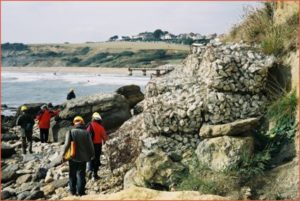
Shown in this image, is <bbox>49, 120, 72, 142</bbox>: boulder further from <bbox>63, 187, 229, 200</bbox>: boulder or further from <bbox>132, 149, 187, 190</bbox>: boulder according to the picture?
<bbox>63, 187, 229, 200</bbox>: boulder

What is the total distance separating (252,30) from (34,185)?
6810mm

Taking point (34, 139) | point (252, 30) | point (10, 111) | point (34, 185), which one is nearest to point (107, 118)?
point (34, 139)

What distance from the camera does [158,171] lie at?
1071cm

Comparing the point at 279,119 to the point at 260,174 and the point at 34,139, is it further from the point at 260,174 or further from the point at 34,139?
the point at 34,139

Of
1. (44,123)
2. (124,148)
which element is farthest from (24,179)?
(44,123)

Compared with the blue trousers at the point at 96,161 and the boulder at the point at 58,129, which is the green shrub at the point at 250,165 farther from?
the boulder at the point at 58,129

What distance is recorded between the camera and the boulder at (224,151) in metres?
10.4

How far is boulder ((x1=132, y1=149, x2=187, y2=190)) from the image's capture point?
418 inches

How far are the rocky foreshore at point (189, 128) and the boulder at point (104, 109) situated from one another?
5640 millimetres

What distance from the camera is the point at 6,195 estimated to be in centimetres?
1427

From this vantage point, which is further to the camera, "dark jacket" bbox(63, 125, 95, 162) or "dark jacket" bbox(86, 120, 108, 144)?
"dark jacket" bbox(86, 120, 108, 144)

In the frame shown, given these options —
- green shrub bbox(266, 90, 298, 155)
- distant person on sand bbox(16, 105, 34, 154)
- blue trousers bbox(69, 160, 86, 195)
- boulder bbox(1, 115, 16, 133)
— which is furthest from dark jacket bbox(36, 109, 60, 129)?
green shrub bbox(266, 90, 298, 155)

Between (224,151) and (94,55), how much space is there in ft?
444

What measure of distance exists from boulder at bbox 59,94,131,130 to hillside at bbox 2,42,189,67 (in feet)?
257
